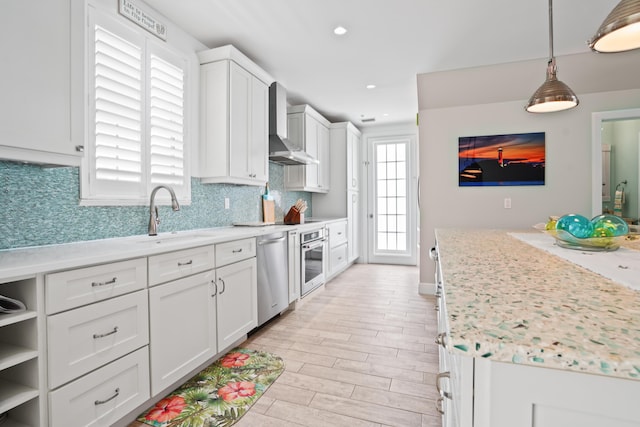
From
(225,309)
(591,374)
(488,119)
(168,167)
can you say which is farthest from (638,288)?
(488,119)

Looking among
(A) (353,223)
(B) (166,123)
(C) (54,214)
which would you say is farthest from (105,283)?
(A) (353,223)

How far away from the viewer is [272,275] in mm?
2809

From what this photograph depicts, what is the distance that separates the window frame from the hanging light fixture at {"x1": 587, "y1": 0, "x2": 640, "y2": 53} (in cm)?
249

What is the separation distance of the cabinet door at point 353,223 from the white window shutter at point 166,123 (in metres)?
3.21

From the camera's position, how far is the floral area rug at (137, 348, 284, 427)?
5.31ft

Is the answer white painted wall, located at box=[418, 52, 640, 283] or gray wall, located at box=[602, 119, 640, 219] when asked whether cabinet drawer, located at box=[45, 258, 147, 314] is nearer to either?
white painted wall, located at box=[418, 52, 640, 283]

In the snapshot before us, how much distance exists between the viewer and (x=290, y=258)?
125 inches

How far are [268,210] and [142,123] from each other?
5.88 ft

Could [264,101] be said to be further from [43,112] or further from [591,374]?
[591,374]

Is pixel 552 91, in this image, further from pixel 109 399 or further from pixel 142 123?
pixel 109 399

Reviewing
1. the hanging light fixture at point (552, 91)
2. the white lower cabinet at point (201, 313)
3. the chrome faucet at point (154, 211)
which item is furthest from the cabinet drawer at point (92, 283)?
the hanging light fixture at point (552, 91)

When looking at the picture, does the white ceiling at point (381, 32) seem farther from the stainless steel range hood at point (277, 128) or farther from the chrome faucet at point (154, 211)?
the chrome faucet at point (154, 211)

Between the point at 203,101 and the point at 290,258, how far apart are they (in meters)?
1.68

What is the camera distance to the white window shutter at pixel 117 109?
191 cm
